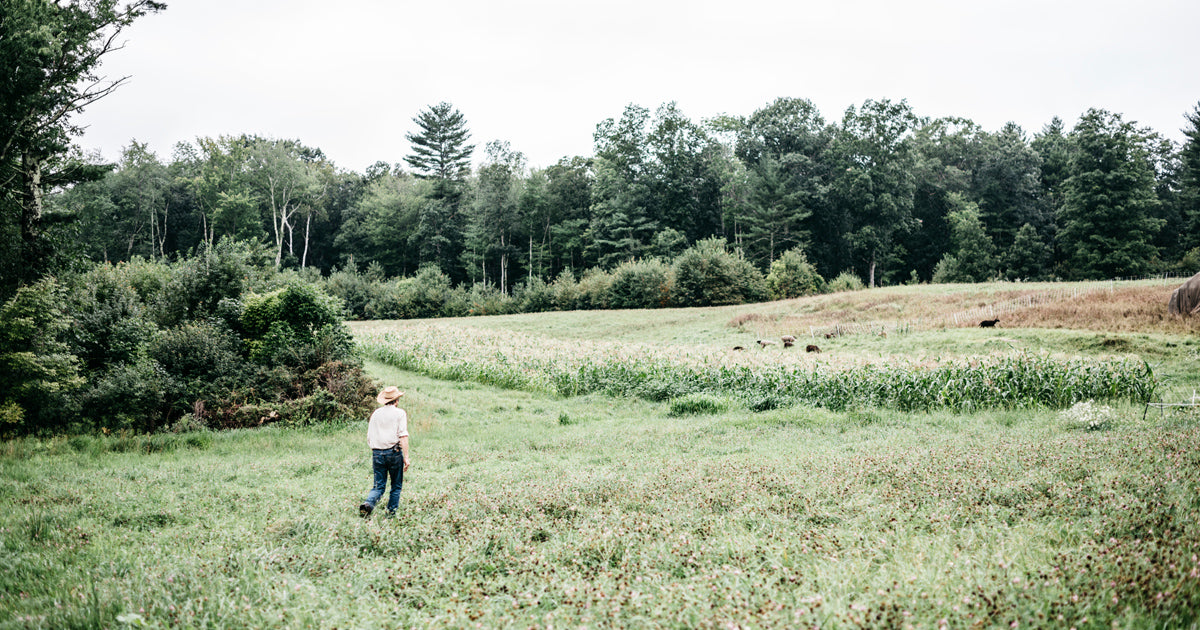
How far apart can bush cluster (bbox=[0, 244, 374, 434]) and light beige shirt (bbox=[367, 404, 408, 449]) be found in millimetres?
7661

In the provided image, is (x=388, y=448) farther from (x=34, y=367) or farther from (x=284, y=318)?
(x=284, y=318)

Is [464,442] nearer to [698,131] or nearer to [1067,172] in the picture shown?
[698,131]

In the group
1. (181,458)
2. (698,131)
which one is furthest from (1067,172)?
(181,458)

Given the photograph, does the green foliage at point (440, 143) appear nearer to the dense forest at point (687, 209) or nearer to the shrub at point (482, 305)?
the dense forest at point (687, 209)

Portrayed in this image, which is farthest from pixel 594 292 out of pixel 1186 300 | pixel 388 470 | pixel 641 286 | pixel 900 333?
pixel 388 470

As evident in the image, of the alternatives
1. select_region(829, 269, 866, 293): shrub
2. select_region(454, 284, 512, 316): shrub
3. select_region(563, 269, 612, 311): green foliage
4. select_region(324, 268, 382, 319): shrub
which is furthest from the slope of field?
select_region(324, 268, 382, 319): shrub

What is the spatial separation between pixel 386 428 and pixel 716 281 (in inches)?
1710

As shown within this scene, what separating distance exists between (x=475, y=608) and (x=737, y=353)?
1696cm

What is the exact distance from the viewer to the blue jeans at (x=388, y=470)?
703 cm

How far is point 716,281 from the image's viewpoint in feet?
160

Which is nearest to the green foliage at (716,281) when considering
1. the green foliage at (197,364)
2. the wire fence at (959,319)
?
the wire fence at (959,319)

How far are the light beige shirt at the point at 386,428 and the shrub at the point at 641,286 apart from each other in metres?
43.4

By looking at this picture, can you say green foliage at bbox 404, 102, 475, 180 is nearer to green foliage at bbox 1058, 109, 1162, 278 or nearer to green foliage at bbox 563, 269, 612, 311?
green foliage at bbox 563, 269, 612, 311

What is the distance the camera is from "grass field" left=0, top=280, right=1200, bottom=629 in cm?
362
